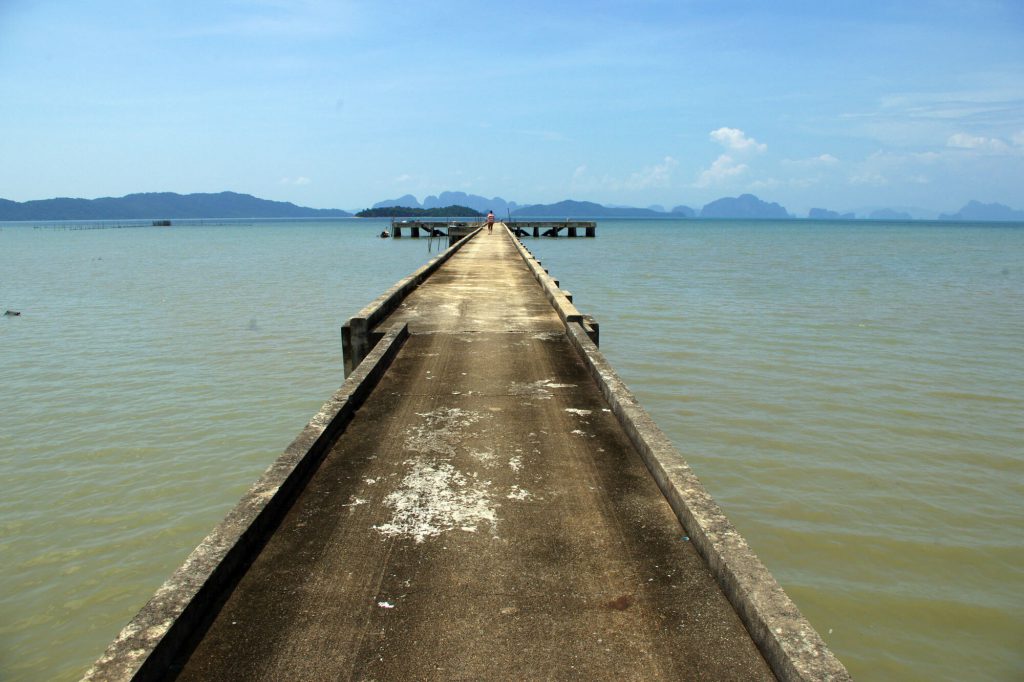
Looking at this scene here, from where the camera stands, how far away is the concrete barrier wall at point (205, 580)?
3.17 meters

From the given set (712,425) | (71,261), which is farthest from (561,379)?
(71,261)

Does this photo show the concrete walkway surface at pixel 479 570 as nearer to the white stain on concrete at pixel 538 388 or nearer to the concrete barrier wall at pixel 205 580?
the concrete barrier wall at pixel 205 580

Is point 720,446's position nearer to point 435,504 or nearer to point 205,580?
point 435,504

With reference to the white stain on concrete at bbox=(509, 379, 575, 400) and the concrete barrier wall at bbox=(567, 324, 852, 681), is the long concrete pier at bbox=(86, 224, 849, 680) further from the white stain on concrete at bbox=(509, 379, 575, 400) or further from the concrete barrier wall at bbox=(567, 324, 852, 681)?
the white stain on concrete at bbox=(509, 379, 575, 400)

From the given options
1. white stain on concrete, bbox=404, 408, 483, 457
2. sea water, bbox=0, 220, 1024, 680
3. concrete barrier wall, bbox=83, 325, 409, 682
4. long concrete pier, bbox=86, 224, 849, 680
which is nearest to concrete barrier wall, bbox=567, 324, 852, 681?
long concrete pier, bbox=86, 224, 849, 680

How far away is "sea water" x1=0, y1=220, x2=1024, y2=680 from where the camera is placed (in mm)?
5570

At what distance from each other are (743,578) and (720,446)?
5726 mm

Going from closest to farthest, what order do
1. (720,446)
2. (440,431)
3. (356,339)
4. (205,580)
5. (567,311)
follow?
(205,580), (440,431), (720,446), (356,339), (567,311)

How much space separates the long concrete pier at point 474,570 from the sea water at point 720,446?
189 centimetres

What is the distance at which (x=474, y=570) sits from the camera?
13.4 ft

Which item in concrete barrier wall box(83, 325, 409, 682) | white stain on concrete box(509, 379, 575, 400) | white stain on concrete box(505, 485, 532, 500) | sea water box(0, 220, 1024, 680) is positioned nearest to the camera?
concrete barrier wall box(83, 325, 409, 682)

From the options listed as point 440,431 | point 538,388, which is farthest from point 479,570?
point 538,388

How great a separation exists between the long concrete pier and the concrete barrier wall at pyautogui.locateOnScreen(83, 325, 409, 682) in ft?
0.04

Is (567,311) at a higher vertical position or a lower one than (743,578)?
higher
